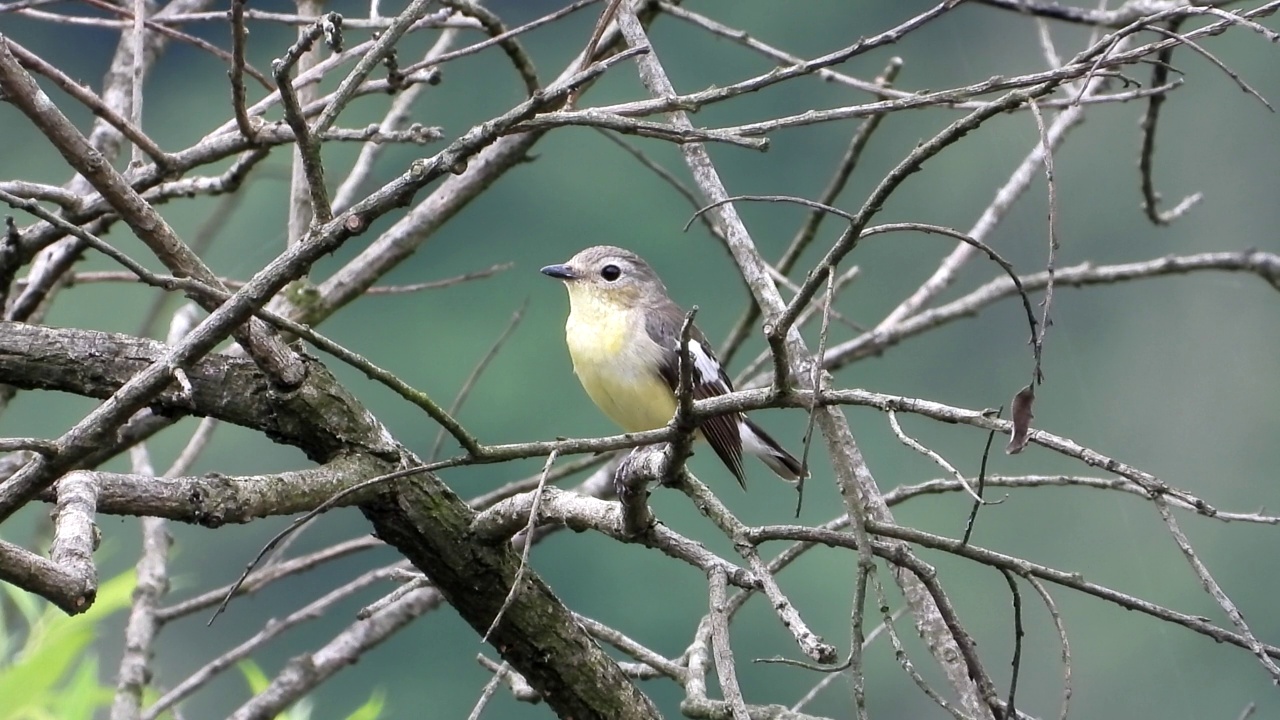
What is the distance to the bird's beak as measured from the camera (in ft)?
14.0

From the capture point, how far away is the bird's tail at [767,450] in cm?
449

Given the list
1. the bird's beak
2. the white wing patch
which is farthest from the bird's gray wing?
the bird's beak

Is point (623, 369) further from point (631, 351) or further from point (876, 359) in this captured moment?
point (876, 359)

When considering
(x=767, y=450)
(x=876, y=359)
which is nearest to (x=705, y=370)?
(x=767, y=450)

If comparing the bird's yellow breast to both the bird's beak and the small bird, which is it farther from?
the bird's beak

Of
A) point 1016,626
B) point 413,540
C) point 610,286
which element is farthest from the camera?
point 610,286

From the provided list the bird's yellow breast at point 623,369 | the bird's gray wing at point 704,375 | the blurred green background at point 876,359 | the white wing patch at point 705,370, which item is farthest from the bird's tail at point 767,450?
the blurred green background at point 876,359

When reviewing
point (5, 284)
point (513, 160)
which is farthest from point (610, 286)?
point (5, 284)

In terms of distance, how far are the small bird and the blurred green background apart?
208 inches

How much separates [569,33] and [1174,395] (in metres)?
5.90

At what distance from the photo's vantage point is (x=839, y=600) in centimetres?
1069

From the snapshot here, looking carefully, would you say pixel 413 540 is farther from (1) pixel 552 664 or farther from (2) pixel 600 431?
(2) pixel 600 431

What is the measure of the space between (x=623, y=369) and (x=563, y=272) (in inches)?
19.1

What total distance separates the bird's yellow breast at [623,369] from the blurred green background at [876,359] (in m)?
5.51
